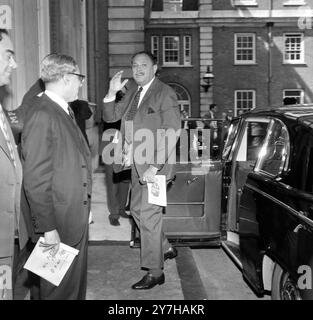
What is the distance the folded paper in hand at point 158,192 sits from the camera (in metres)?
4.11

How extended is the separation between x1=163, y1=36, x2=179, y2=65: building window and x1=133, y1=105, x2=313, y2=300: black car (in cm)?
2354

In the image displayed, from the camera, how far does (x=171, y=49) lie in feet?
92.4

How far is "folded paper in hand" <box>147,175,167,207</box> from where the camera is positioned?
13.5 ft

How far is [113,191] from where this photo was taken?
668 centimetres

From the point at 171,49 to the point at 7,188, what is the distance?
26394 millimetres

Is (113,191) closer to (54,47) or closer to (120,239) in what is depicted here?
(120,239)

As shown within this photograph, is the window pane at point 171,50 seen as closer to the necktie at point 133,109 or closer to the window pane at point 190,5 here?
the window pane at point 190,5

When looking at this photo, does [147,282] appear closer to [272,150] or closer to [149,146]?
[149,146]

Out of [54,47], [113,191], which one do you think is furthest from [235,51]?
[113,191]

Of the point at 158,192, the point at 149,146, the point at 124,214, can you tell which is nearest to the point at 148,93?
the point at 149,146

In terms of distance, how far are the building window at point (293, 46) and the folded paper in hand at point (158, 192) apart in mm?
26273

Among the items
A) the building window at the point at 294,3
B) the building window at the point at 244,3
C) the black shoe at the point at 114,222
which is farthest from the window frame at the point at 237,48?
the black shoe at the point at 114,222

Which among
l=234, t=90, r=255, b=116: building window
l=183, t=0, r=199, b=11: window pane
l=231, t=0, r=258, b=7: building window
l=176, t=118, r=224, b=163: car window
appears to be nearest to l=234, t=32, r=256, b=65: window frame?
l=231, t=0, r=258, b=7: building window
